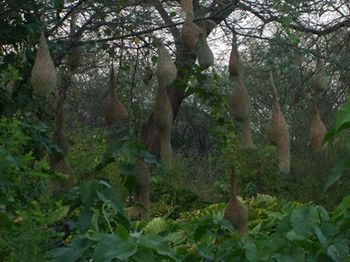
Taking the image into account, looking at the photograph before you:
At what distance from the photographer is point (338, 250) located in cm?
220

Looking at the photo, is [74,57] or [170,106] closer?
[170,106]

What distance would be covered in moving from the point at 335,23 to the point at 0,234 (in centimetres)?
472

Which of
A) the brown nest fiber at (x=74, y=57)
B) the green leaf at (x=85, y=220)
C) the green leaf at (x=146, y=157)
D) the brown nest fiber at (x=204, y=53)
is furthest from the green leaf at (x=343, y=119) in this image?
the brown nest fiber at (x=74, y=57)

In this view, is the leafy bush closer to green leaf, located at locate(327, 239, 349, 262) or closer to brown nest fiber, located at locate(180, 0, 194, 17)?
green leaf, located at locate(327, 239, 349, 262)

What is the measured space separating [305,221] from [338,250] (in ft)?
0.36

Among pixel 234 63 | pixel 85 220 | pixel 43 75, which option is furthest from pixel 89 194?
pixel 234 63

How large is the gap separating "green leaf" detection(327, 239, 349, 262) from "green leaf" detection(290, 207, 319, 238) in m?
0.07

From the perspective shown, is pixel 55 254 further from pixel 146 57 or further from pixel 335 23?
pixel 335 23

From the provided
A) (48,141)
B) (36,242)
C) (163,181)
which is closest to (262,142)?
(163,181)

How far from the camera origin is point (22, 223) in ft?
7.82

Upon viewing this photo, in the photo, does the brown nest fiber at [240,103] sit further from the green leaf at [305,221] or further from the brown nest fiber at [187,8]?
the green leaf at [305,221]

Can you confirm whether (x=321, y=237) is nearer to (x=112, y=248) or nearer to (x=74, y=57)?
(x=112, y=248)

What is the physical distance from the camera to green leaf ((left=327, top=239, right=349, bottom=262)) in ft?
7.16

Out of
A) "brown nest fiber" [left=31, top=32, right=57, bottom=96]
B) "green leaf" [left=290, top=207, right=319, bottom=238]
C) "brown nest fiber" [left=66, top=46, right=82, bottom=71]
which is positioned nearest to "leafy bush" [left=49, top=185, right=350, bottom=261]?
"green leaf" [left=290, top=207, right=319, bottom=238]
